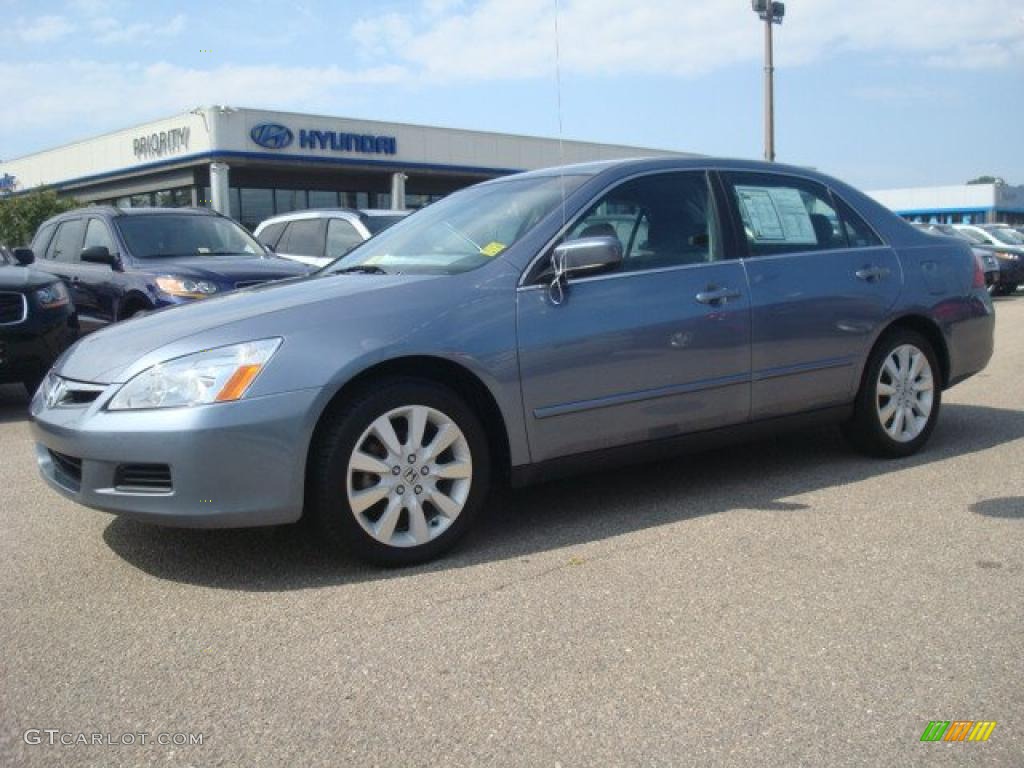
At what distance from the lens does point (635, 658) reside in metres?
3.12

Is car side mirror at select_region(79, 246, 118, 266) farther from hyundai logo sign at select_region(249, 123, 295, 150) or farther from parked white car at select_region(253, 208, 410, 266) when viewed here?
hyundai logo sign at select_region(249, 123, 295, 150)

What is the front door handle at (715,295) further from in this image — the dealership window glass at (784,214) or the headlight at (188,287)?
the headlight at (188,287)

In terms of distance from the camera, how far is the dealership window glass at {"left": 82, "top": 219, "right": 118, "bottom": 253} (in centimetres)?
942

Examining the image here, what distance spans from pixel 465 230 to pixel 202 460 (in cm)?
172

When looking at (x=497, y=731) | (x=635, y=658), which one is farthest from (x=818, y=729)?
(x=497, y=731)

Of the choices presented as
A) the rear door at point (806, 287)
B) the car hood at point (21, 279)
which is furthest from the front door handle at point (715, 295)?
the car hood at point (21, 279)

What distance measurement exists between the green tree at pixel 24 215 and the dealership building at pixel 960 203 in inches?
2182

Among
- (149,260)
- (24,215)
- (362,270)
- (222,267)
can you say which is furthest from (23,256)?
(24,215)

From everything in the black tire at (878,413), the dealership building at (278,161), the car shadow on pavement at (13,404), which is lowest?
the car shadow on pavement at (13,404)

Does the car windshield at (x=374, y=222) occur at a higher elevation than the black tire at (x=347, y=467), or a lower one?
higher

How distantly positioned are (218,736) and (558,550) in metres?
1.78

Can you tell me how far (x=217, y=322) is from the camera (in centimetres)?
396

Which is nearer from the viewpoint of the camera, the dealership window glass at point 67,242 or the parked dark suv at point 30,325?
the parked dark suv at point 30,325

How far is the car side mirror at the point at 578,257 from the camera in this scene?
429cm
